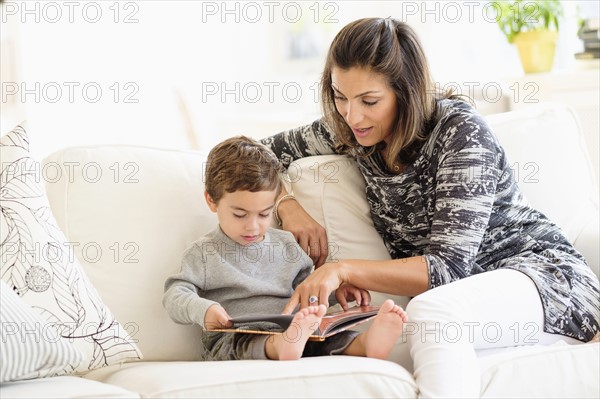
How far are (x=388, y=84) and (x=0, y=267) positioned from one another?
38.1 inches

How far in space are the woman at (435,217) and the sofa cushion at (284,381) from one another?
156mm

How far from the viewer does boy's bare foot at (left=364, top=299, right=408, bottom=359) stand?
1721mm

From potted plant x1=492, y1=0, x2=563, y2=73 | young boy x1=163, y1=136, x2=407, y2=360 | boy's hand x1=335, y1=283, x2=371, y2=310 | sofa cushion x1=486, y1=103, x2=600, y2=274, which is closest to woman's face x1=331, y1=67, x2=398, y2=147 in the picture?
young boy x1=163, y1=136, x2=407, y2=360

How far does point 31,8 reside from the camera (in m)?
4.19

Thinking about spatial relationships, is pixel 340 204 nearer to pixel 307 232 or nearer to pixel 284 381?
pixel 307 232

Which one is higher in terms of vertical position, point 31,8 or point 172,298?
point 31,8

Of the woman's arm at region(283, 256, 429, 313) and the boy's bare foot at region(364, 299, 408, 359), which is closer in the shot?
the boy's bare foot at region(364, 299, 408, 359)

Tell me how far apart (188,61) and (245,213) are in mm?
3148

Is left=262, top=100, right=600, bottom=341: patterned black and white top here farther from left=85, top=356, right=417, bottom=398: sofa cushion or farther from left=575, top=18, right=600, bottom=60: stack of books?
left=575, top=18, right=600, bottom=60: stack of books

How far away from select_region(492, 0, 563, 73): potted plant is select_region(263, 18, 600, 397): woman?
1.61 metres

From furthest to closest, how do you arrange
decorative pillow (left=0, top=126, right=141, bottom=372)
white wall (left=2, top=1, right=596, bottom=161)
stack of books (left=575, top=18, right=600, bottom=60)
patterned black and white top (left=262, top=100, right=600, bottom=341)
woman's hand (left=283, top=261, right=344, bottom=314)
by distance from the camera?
white wall (left=2, top=1, right=596, bottom=161) → stack of books (left=575, top=18, right=600, bottom=60) → patterned black and white top (left=262, top=100, right=600, bottom=341) → woman's hand (left=283, top=261, right=344, bottom=314) → decorative pillow (left=0, top=126, right=141, bottom=372)

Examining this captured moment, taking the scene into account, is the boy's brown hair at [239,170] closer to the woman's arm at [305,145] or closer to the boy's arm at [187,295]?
the boy's arm at [187,295]

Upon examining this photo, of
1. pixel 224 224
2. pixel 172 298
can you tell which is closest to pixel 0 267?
pixel 172 298

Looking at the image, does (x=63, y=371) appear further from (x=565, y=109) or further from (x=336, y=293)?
(x=565, y=109)
